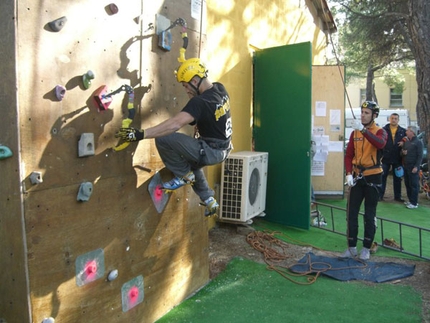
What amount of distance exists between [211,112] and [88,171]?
109cm

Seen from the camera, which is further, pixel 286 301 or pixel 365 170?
pixel 365 170

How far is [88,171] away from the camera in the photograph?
2.98 m

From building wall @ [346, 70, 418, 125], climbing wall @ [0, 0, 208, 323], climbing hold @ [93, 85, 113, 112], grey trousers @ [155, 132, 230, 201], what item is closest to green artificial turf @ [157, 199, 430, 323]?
climbing wall @ [0, 0, 208, 323]

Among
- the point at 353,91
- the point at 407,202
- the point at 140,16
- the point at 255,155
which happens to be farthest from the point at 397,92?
the point at 140,16

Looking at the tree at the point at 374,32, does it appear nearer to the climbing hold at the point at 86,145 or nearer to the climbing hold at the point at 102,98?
the climbing hold at the point at 102,98

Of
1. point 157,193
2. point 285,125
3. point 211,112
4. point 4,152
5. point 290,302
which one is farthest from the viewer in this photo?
point 285,125

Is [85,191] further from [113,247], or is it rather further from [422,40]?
[422,40]

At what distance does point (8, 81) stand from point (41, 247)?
103 cm

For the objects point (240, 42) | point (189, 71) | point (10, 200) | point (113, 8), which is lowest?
point (10, 200)

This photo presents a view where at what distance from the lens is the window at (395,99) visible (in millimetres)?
30766

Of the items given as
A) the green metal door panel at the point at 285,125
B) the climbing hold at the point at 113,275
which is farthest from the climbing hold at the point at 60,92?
the green metal door panel at the point at 285,125

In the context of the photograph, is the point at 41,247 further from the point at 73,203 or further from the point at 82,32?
the point at 82,32

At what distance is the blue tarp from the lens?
480cm

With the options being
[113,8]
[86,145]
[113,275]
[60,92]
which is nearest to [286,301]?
[113,275]
